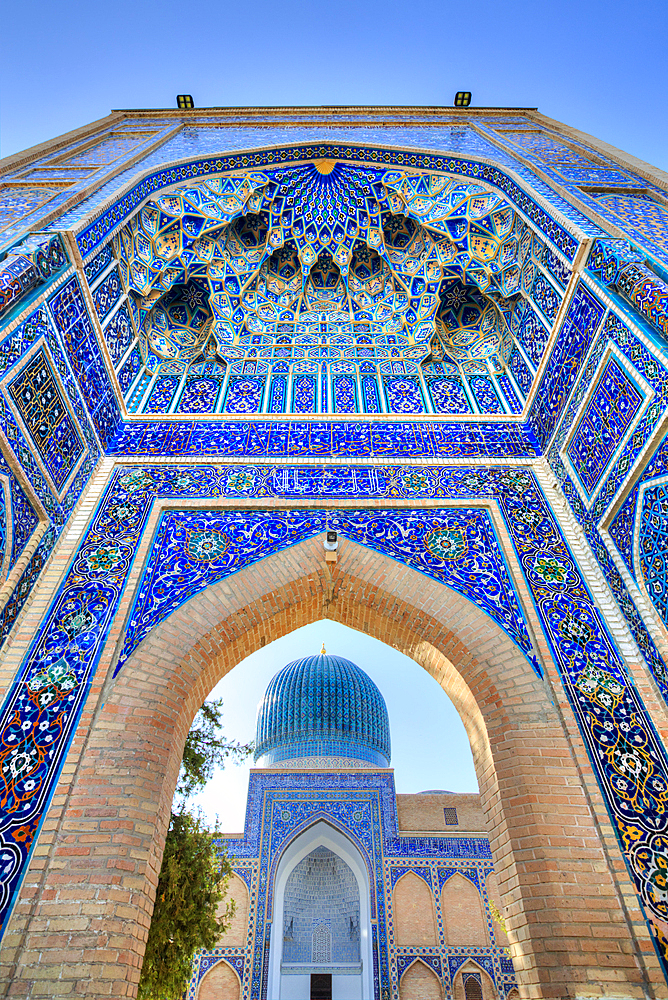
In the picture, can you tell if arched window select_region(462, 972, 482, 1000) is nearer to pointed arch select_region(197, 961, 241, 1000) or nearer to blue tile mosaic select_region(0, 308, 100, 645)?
pointed arch select_region(197, 961, 241, 1000)

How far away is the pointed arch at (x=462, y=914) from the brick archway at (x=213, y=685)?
386 inches

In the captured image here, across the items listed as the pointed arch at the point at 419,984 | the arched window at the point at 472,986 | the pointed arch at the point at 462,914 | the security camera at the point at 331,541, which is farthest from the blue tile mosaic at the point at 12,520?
the arched window at the point at 472,986

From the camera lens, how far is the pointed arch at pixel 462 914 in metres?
11.2

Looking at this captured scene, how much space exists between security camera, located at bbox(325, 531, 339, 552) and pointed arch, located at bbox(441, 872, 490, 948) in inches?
411

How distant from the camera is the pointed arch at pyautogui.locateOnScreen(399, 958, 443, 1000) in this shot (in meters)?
10.5

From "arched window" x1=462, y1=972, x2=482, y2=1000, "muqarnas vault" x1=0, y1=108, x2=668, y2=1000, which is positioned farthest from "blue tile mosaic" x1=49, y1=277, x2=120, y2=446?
"arched window" x1=462, y1=972, x2=482, y2=1000

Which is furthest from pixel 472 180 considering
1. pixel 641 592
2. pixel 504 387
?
pixel 641 592

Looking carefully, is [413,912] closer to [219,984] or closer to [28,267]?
[219,984]

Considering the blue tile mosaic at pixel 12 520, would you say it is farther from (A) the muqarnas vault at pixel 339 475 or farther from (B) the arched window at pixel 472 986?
(B) the arched window at pixel 472 986

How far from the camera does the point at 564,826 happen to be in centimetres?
305

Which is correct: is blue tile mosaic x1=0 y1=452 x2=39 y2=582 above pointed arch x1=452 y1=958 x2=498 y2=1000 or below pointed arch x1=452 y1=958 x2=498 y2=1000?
above

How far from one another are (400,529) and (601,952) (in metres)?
2.53

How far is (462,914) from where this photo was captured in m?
11.5

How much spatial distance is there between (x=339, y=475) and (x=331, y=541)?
2.26ft
